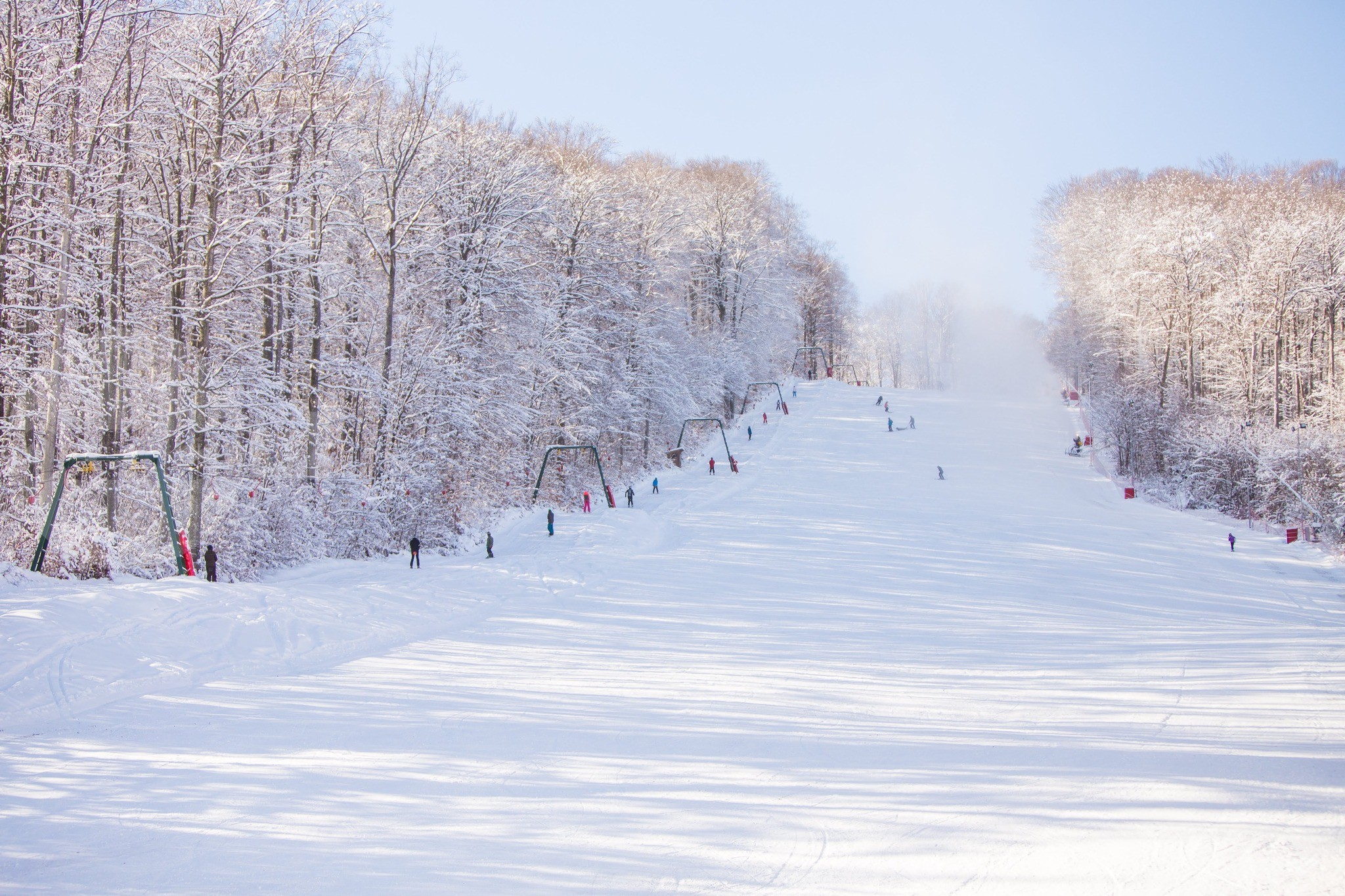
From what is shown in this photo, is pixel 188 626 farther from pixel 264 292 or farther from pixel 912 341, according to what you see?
pixel 912 341

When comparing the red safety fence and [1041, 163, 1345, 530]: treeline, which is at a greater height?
[1041, 163, 1345, 530]: treeline

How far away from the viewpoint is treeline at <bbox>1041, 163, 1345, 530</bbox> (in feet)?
97.1

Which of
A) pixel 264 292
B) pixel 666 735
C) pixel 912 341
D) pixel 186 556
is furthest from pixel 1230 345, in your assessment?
pixel 912 341

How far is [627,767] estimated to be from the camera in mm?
7711

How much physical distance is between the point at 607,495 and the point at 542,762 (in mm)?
18634

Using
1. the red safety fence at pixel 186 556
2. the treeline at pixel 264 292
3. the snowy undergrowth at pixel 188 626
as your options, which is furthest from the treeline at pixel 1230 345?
the red safety fence at pixel 186 556

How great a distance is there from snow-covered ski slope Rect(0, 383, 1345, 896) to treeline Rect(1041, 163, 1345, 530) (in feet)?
47.9

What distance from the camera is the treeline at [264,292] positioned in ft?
46.0

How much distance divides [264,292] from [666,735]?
1573 centimetres

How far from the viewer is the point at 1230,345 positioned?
3762cm

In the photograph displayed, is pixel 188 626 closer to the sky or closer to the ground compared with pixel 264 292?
closer to the ground

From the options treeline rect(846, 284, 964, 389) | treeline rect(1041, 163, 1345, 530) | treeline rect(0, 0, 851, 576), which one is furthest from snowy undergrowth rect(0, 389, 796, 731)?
treeline rect(846, 284, 964, 389)

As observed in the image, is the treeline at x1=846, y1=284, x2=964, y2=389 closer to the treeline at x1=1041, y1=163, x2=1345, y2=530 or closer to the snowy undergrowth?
the treeline at x1=1041, y1=163, x2=1345, y2=530

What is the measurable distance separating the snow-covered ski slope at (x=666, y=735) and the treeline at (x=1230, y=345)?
14.6m
